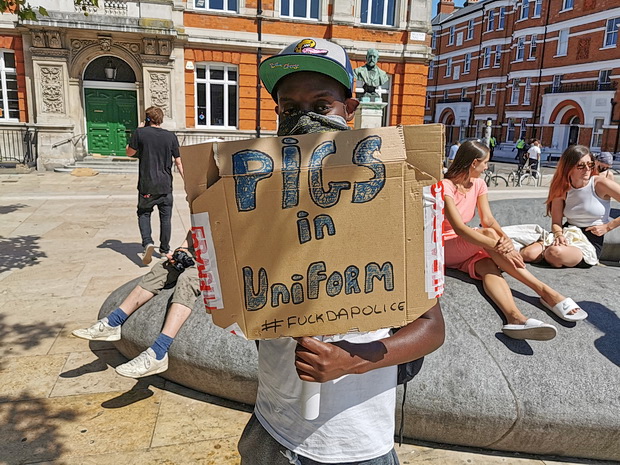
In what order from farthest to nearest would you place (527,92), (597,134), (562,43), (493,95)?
(493,95)
(527,92)
(562,43)
(597,134)

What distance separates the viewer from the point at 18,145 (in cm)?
1850

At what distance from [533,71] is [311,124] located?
4491cm

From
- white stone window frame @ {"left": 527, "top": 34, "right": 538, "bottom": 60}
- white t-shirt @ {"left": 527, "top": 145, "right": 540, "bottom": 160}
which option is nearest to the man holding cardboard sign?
white t-shirt @ {"left": 527, "top": 145, "right": 540, "bottom": 160}

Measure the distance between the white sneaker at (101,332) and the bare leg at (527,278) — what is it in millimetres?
2886

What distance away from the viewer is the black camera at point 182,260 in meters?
3.89

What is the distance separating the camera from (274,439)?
153cm

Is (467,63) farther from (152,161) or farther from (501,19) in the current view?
(152,161)

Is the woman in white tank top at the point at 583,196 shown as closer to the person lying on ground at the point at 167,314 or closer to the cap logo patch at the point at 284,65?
the person lying on ground at the point at 167,314

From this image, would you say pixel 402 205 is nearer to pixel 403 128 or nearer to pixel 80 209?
pixel 403 128

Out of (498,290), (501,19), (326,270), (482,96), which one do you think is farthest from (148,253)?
(501,19)

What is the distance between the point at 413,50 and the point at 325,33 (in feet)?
13.0

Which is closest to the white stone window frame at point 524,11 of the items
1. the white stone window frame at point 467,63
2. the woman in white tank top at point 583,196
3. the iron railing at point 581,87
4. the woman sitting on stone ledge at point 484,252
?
the white stone window frame at point 467,63

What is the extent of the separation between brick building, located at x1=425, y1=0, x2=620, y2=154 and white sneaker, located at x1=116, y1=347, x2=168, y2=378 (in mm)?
37369

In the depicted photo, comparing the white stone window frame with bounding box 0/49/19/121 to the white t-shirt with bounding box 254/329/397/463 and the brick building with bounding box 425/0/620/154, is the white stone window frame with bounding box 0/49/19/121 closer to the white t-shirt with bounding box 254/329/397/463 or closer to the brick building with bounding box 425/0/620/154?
the white t-shirt with bounding box 254/329/397/463
